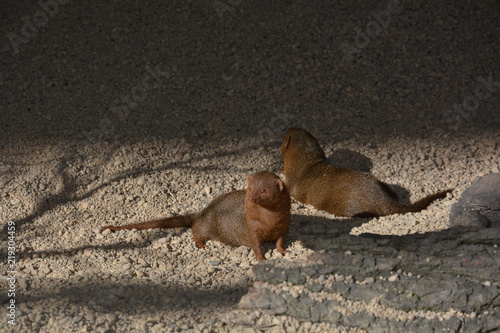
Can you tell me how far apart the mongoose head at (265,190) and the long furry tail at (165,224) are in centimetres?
75

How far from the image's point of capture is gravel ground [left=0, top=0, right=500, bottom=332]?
3.91m

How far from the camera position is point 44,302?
2.96 metres

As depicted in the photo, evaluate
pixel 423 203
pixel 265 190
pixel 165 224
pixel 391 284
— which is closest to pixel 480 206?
pixel 423 203

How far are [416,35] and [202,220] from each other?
3.15 meters

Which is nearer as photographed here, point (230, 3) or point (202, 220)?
point (202, 220)

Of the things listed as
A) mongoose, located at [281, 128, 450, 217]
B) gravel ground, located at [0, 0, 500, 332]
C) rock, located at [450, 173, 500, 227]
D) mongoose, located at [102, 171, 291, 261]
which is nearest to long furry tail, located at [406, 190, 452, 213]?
mongoose, located at [281, 128, 450, 217]

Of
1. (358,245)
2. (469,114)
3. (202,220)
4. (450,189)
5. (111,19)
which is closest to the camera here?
(358,245)

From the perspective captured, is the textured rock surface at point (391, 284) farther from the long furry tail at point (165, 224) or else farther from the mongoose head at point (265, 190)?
the long furry tail at point (165, 224)

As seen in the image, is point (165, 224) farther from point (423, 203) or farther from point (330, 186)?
point (423, 203)

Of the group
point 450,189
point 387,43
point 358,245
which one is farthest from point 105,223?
point 387,43

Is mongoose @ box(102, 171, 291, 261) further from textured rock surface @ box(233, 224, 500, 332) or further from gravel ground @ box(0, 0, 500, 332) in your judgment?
textured rock surface @ box(233, 224, 500, 332)

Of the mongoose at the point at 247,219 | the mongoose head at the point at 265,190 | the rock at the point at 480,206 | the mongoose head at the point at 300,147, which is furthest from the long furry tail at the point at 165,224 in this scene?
the rock at the point at 480,206

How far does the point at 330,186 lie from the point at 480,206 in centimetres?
114

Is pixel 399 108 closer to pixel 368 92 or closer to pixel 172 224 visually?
pixel 368 92
